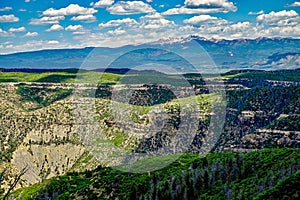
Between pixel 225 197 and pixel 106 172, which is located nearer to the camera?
pixel 225 197

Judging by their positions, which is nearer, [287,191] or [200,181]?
[287,191]

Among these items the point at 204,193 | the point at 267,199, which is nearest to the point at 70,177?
the point at 204,193

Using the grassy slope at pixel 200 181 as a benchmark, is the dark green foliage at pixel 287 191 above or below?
Answer: above

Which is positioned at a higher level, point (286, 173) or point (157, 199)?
point (286, 173)

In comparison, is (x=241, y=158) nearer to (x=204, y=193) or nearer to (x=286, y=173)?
(x=204, y=193)

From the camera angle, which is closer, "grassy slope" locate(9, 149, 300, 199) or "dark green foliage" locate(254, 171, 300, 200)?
"dark green foliage" locate(254, 171, 300, 200)

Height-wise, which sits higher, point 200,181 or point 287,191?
point 287,191

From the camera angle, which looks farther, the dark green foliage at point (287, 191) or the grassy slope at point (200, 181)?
the grassy slope at point (200, 181)

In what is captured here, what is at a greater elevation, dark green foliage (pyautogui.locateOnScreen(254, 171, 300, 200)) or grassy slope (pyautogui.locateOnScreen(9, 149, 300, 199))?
dark green foliage (pyautogui.locateOnScreen(254, 171, 300, 200))
